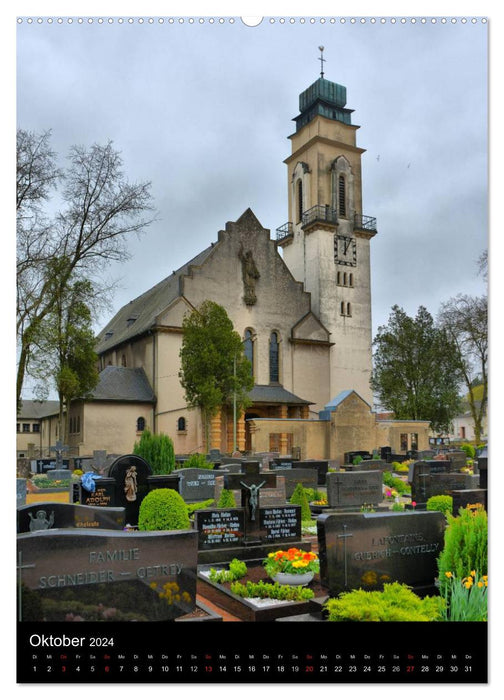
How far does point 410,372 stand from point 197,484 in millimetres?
23161

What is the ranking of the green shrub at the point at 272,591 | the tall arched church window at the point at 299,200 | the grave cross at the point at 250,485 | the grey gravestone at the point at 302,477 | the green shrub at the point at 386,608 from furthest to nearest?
the tall arched church window at the point at 299,200 < the grey gravestone at the point at 302,477 < the grave cross at the point at 250,485 < the green shrub at the point at 272,591 < the green shrub at the point at 386,608

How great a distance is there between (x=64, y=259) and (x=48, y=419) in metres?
18.8

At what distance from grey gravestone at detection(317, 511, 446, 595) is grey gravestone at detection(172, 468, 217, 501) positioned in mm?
9467

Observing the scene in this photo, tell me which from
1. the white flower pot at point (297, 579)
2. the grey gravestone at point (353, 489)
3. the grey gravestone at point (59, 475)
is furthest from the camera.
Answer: the grey gravestone at point (59, 475)

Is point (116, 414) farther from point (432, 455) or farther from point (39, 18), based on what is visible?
point (39, 18)

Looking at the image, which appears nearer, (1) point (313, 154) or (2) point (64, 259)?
(2) point (64, 259)

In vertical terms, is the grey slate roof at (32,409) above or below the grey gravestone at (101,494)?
above

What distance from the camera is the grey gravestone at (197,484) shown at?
53.6ft

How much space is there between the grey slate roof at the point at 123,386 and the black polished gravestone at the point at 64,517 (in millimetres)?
26445

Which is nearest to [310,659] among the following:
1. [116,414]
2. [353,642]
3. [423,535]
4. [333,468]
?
[353,642]

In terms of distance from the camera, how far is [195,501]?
1645cm

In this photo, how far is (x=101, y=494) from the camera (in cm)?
1204

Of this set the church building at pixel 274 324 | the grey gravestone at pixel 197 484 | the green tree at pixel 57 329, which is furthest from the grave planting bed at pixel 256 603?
the church building at pixel 274 324

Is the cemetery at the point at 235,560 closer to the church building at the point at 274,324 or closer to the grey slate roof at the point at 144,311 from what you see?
the church building at the point at 274,324
